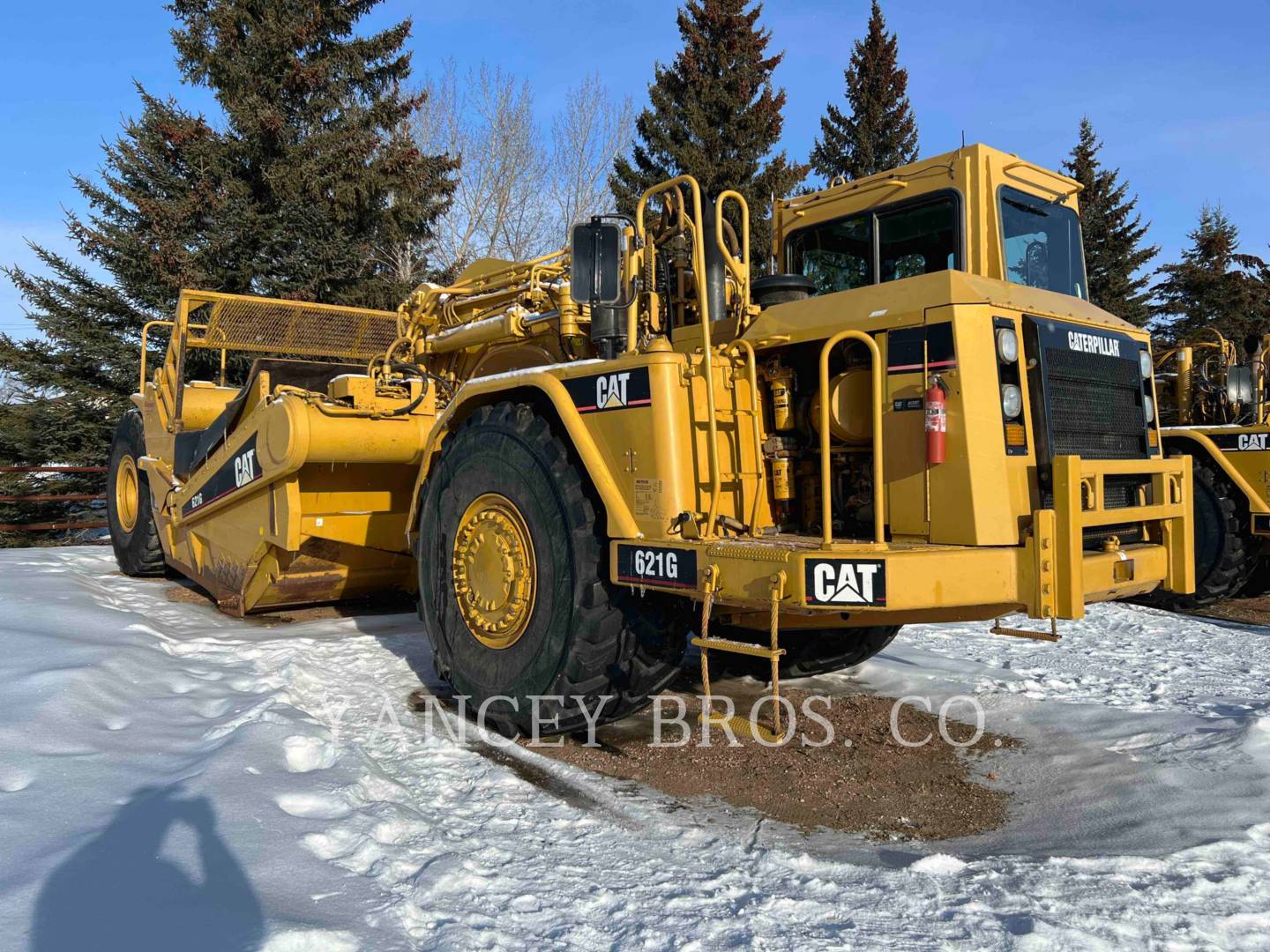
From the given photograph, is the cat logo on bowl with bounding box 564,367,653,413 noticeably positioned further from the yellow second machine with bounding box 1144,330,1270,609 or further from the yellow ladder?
the yellow second machine with bounding box 1144,330,1270,609

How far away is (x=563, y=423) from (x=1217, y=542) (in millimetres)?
7335

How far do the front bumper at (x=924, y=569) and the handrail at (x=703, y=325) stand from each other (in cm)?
24

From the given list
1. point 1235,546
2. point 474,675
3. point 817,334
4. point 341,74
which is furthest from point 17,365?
point 1235,546

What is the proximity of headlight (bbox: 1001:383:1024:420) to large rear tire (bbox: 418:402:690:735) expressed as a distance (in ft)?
5.09

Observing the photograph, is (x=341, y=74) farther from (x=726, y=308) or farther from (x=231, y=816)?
(x=231, y=816)

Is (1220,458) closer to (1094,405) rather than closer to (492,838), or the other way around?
(1094,405)

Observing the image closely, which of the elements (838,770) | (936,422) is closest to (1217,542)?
(838,770)

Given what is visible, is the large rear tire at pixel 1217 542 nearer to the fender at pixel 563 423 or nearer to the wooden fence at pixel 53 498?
the fender at pixel 563 423

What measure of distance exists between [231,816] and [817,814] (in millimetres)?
2110

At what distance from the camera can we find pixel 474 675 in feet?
15.1

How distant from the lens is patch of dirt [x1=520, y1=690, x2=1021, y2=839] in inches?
145

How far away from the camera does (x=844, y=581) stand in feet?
10.8

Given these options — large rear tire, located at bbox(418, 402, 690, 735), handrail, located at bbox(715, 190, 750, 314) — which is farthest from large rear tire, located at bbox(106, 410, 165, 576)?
handrail, located at bbox(715, 190, 750, 314)

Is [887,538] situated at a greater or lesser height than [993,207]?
lesser
